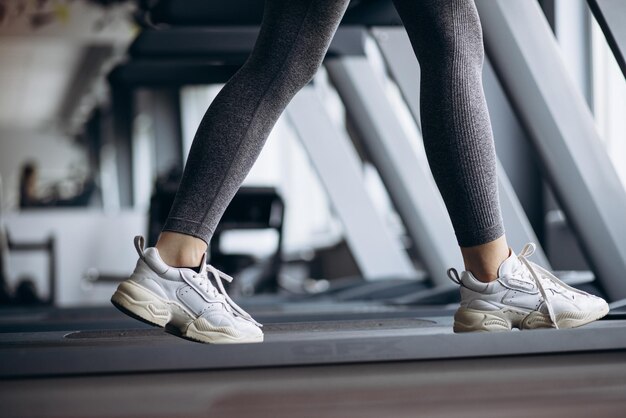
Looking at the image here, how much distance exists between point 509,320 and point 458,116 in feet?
1.18

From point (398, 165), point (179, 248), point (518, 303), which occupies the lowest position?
point (518, 303)

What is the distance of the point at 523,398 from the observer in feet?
4.28

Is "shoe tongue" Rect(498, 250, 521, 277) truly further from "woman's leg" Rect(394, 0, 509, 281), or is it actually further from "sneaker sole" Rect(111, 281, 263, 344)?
"sneaker sole" Rect(111, 281, 263, 344)

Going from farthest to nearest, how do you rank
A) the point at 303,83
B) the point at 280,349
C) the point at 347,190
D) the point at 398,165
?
the point at 347,190 < the point at 398,165 < the point at 303,83 < the point at 280,349

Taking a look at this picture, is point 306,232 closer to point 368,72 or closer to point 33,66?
point 33,66

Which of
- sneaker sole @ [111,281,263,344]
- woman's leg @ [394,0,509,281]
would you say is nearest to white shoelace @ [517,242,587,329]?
woman's leg @ [394,0,509,281]

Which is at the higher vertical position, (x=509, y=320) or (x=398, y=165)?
(x=398, y=165)

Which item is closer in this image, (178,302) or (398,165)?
(178,302)

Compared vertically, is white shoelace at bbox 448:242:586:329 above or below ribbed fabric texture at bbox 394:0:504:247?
below

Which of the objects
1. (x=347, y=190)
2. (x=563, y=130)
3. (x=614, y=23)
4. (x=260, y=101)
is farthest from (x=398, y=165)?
(x=260, y=101)

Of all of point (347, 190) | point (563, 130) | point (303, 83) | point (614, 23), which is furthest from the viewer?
point (347, 190)

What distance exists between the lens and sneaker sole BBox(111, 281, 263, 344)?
1.26 metres

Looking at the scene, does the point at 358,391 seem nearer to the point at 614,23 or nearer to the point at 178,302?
the point at 178,302

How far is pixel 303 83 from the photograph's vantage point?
1.34 metres
